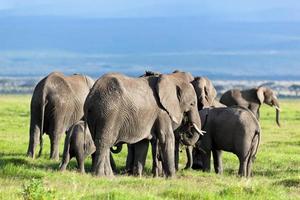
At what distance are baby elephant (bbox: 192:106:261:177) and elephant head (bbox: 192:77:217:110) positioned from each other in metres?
0.75

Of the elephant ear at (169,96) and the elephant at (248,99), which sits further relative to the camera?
the elephant at (248,99)

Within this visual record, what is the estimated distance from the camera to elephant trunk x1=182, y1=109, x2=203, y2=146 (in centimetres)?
1838

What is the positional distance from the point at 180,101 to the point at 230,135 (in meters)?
1.78

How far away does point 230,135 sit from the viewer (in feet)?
63.2

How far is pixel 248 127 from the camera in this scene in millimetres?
19031

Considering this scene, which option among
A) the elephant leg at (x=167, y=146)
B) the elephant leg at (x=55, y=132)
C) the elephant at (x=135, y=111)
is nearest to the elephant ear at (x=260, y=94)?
the elephant leg at (x=55, y=132)

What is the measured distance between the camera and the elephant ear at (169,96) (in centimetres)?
1730

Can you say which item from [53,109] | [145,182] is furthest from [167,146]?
[53,109]

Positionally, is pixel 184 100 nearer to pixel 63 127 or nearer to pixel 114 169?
pixel 114 169

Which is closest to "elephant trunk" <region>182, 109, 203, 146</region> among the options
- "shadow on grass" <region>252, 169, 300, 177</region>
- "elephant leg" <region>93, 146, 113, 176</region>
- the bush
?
"shadow on grass" <region>252, 169, 300, 177</region>

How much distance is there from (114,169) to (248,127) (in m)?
3.04

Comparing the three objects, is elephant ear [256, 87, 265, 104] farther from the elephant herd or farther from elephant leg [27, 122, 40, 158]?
elephant leg [27, 122, 40, 158]

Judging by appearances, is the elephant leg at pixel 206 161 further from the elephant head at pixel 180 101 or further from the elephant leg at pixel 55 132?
the elephant leg at pixel 55 132

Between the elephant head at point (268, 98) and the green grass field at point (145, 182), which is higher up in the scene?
the elephant head at point (268, 98)
